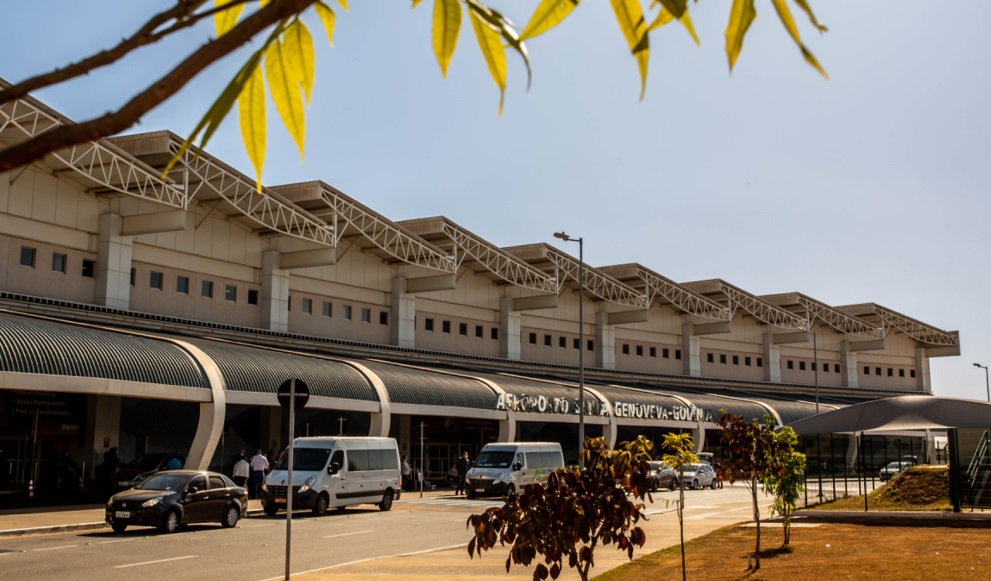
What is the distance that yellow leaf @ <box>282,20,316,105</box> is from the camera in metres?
2.15

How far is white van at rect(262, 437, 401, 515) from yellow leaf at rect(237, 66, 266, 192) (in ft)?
89.4

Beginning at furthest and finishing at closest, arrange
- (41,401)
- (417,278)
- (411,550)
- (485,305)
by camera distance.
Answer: (485,305)
(417,278)
(41,401)
(411,550)

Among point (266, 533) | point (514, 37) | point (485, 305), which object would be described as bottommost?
point (266, 533)

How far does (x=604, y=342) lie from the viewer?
67438 mm

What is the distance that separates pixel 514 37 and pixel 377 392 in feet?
132

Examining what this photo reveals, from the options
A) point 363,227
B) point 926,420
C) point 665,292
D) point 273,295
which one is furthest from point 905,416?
point 665,292

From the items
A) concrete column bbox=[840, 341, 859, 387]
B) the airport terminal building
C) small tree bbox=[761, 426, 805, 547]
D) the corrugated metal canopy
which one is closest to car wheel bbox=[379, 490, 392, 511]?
the airport terminal building

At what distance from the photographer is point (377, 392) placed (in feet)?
137

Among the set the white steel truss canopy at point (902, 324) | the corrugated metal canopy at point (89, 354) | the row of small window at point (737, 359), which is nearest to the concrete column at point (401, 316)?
the corrugated metal canopy at point (89, 354)

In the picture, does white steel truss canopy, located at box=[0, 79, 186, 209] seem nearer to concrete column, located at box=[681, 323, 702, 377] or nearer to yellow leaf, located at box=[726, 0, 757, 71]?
yellow leaf, located at box=[726, 0, 757, 71]

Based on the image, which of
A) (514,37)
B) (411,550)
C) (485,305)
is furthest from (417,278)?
(514,37)

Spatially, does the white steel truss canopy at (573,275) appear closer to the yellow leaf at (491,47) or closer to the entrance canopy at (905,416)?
the entrance canopy at (905,416)

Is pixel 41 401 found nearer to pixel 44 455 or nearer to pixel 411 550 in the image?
pixel 44 455

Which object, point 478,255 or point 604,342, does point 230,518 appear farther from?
point 604,342
